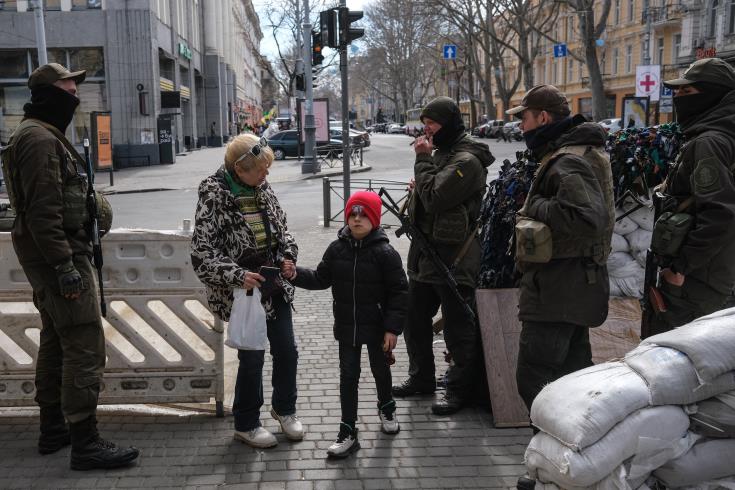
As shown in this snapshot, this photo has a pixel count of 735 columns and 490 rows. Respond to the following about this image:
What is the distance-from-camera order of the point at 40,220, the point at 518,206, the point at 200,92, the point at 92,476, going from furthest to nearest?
the point at 200,92 < the point at 518,206 < the point at 92,476 < the point at 40,220

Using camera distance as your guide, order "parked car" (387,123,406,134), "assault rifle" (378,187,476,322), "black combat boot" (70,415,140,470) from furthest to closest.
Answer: "parked car" (387,123,406,134), "assault rifle" (378,187,476,322), "black combat boot" (70,415,140,470)

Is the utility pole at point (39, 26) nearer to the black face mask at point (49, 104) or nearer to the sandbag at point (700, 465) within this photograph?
the black face mask at point (49, 104)

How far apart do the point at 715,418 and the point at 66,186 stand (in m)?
3.16

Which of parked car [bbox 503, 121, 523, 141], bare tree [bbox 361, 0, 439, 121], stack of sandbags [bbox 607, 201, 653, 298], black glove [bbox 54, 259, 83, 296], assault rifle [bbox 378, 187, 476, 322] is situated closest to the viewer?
black glove [bbox 54, 259, 83, 296]

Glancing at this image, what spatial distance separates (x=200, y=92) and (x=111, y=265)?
155ft

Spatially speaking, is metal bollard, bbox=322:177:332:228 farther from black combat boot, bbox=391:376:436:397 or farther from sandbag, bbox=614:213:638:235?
black combat boot, bbox=391:376:436:397

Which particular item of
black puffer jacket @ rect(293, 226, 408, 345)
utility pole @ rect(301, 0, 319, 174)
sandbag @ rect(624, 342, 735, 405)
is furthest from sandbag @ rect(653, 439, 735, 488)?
utility pole @ rect(301, 0, 319, 174)

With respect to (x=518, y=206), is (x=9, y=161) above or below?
above

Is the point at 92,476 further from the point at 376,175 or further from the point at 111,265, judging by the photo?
the point at 376,175

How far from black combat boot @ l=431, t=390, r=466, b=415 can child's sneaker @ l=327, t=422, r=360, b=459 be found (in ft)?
2.23

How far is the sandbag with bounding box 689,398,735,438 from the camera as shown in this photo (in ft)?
7.83

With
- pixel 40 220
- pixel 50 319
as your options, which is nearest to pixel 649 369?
pixel 40 220

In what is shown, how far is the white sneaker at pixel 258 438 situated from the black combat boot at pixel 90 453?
619 mm

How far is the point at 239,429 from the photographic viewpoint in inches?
167
